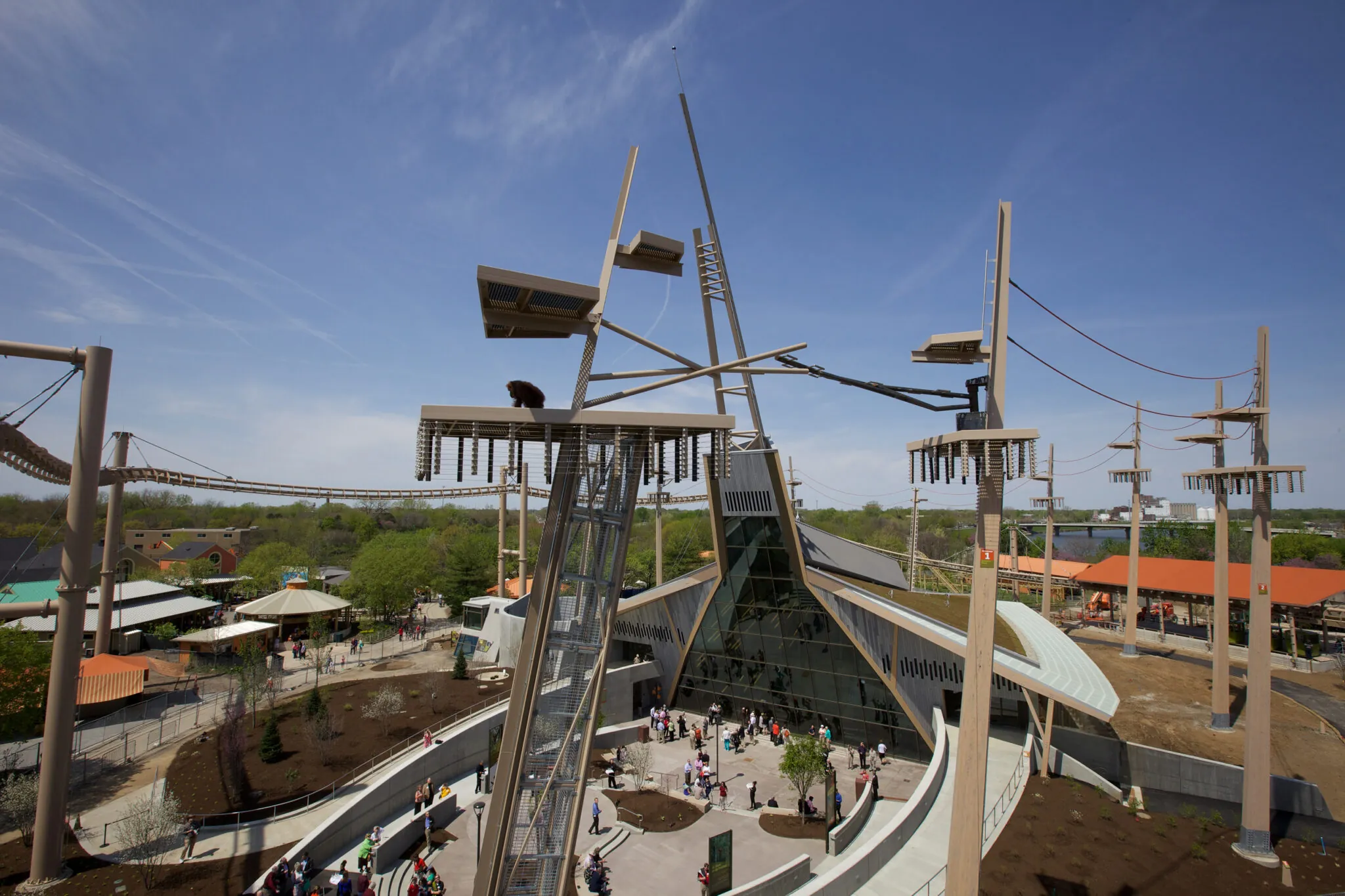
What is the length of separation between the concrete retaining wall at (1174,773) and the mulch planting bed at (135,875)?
975 inches

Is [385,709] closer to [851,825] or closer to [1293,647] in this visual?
[851,825]

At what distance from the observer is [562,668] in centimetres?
1061

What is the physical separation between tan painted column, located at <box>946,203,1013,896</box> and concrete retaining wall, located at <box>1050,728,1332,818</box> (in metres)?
16.3

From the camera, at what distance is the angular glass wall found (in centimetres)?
2538

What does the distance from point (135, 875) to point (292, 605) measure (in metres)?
29.9

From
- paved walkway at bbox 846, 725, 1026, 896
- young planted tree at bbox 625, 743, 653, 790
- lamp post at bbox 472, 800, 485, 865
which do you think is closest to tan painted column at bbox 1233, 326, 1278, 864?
paved walkway at bbox 846, 725, 1026, 896

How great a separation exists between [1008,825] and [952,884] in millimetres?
9132

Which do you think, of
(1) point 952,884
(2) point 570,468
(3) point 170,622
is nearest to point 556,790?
(2) point 570,468

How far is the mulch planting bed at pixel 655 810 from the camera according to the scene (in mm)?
19609

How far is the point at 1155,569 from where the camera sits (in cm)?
4559

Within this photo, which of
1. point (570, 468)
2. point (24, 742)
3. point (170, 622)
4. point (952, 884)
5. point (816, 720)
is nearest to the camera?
point (952, 884)

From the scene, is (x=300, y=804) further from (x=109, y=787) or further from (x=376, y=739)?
(x=109, y=787)

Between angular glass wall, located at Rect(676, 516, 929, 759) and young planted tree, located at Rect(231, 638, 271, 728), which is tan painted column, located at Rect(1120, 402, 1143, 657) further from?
young planted tree, located at Rect(231, 638, 271, 728)

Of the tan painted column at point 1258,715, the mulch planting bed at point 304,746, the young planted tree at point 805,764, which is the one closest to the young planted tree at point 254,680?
the mulch planting bed at point 304,746
